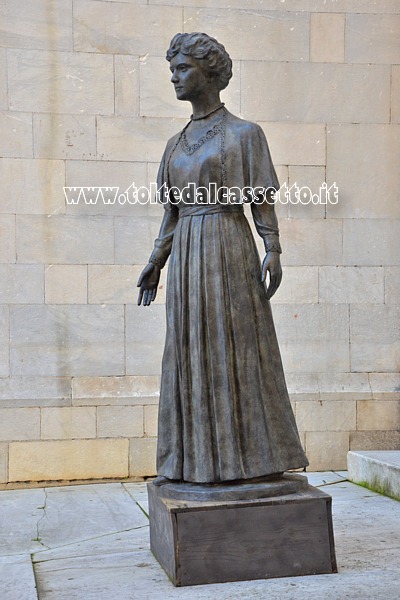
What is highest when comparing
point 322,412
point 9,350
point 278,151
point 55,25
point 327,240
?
point 55,25

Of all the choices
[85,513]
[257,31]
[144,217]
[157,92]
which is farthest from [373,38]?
[85,513]

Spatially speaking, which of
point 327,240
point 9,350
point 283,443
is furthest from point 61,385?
point 283,443

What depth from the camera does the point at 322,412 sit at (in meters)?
7.69

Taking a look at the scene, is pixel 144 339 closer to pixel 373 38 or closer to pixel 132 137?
pixel 132 137

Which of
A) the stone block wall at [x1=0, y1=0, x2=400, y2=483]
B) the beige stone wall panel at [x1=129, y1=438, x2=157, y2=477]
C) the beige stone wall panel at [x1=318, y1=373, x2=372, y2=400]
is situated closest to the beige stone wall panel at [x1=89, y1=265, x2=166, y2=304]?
the stone block wall at [x1=0, y1=0, x2=400, y2=483]

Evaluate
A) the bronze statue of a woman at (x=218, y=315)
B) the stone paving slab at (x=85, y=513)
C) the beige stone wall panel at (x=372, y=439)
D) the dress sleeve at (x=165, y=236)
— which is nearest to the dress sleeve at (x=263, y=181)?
the bronze statue of a woman at (x=218, y=315)

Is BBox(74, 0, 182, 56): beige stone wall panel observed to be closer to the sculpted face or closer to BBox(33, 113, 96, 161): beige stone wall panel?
BBox(33, 113, 96, 161): beige stone wall panel

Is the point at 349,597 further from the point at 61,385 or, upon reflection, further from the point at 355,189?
the point at 355,189

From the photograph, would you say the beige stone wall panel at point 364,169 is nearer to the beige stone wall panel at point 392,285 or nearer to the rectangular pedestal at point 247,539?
the beige stone wall panel at point 392,285

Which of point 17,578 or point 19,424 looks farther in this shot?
point 19,424

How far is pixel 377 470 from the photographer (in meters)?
6.91

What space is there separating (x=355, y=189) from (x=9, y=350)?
3.27 meters

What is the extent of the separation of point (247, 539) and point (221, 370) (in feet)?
2.86

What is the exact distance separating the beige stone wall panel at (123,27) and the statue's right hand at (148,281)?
10.1ft
